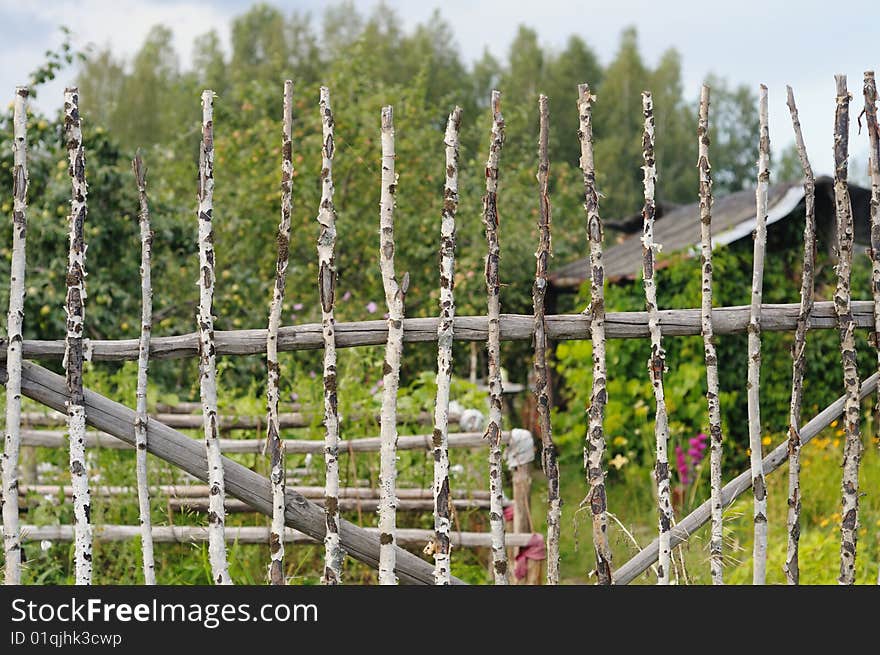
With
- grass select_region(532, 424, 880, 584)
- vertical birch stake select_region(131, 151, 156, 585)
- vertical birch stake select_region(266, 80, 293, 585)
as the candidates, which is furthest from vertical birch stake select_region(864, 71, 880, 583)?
vertical birch stake select_region(131, 151, 156, 585)

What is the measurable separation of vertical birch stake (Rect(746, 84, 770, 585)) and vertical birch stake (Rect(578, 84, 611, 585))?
1.54ft

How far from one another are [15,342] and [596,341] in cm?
162

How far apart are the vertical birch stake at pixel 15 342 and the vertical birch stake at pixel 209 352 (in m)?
0.47

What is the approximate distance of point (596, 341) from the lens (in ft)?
9.07

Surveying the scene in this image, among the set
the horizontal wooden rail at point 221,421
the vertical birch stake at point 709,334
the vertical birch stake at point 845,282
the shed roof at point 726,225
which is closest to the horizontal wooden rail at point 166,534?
the horizontal wooden rail at point 221,421

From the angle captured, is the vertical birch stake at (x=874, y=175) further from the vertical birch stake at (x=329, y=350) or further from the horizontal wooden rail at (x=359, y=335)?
the vertical birch stake at (x=329, y=350)

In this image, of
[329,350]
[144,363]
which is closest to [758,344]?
[329,350]

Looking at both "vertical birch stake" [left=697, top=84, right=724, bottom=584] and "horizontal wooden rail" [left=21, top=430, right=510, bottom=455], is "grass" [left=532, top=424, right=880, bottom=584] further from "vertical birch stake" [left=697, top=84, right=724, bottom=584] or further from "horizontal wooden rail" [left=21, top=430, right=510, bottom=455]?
"vertical birch stake" [left=697, top=84, right=724, bottom=584]

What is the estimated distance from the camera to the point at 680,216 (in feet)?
39.8

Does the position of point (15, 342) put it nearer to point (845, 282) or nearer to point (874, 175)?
point (845, 282)

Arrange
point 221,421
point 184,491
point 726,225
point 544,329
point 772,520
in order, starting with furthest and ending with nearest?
point 726,225 → point 772,520 → point 221,421 → point 184,491 → point 544,329

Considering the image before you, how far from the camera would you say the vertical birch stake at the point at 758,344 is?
9.48ft
